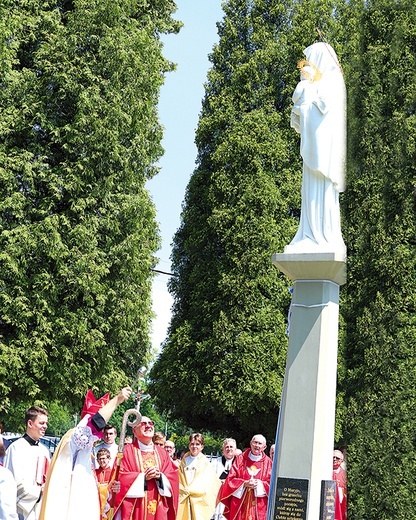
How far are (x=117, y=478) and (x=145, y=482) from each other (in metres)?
0.32

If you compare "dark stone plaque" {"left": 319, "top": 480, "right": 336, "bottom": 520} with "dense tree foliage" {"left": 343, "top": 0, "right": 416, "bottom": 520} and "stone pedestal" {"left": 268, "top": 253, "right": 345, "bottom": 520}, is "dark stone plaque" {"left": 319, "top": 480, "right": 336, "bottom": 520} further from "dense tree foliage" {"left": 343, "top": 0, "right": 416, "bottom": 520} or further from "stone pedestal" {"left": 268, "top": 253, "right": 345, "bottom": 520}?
"dense tree foliage" {"left": 343, "top": 0, "right": 416, "bottom": 520}

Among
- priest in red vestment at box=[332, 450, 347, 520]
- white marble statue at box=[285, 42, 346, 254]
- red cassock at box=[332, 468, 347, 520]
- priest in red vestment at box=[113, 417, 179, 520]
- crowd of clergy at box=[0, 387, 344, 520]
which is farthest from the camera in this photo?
priest in red vestment at box=[332, 450, 347, 520]

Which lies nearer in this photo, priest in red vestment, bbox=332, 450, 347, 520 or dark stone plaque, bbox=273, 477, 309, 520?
dark stone plaque, bbox=273, 477, 309, 520

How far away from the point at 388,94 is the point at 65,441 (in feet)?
17.7

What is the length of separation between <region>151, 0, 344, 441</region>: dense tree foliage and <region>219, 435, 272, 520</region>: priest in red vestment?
10080 millimetres

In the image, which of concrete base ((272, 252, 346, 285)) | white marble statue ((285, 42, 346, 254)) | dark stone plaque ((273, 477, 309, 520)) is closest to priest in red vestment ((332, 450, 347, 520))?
dark stone plaque ((273, 477, 309, 520))

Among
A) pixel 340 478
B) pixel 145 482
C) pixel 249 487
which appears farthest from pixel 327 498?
pixel 340 478

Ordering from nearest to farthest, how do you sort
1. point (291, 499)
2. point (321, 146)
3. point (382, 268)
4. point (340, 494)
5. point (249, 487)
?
point (291, 499) → point (321, 146) → point (382, 268) → point (249, 487) → point (340, 494)

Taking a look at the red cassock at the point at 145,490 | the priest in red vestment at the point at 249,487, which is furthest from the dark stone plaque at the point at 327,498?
the priest in red vestment at the point at 249,487

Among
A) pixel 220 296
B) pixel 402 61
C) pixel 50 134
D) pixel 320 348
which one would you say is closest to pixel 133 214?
pixel 50 134

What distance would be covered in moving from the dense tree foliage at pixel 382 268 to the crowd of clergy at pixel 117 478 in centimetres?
236

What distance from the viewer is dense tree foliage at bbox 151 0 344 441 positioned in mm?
23109

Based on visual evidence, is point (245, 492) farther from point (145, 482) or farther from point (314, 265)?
point (314, 265)

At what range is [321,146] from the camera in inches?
394
